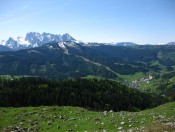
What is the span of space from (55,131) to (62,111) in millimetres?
19859

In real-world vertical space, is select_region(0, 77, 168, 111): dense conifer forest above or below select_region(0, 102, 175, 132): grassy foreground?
below

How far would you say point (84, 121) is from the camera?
57.3m

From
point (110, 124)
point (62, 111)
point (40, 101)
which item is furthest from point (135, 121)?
point (40, 101)

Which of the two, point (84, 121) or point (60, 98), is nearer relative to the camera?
point (84, 121)

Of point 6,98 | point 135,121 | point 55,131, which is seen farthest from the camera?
point 6,98

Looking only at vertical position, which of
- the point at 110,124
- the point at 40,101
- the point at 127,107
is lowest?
the point at 127,107

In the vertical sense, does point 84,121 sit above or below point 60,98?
above

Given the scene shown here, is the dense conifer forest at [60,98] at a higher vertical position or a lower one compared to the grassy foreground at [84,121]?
lower

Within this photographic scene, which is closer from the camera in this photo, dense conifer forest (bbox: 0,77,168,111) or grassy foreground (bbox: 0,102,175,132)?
grassy foreground (bbox: 0,102,175,132)

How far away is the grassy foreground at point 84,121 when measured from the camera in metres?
45.2

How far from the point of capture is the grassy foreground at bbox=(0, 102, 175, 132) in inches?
1779

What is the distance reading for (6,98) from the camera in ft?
407

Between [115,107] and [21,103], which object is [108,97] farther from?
[21,103]

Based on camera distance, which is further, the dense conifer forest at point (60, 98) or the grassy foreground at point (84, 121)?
the dense conifer forest at point (60, 98)
